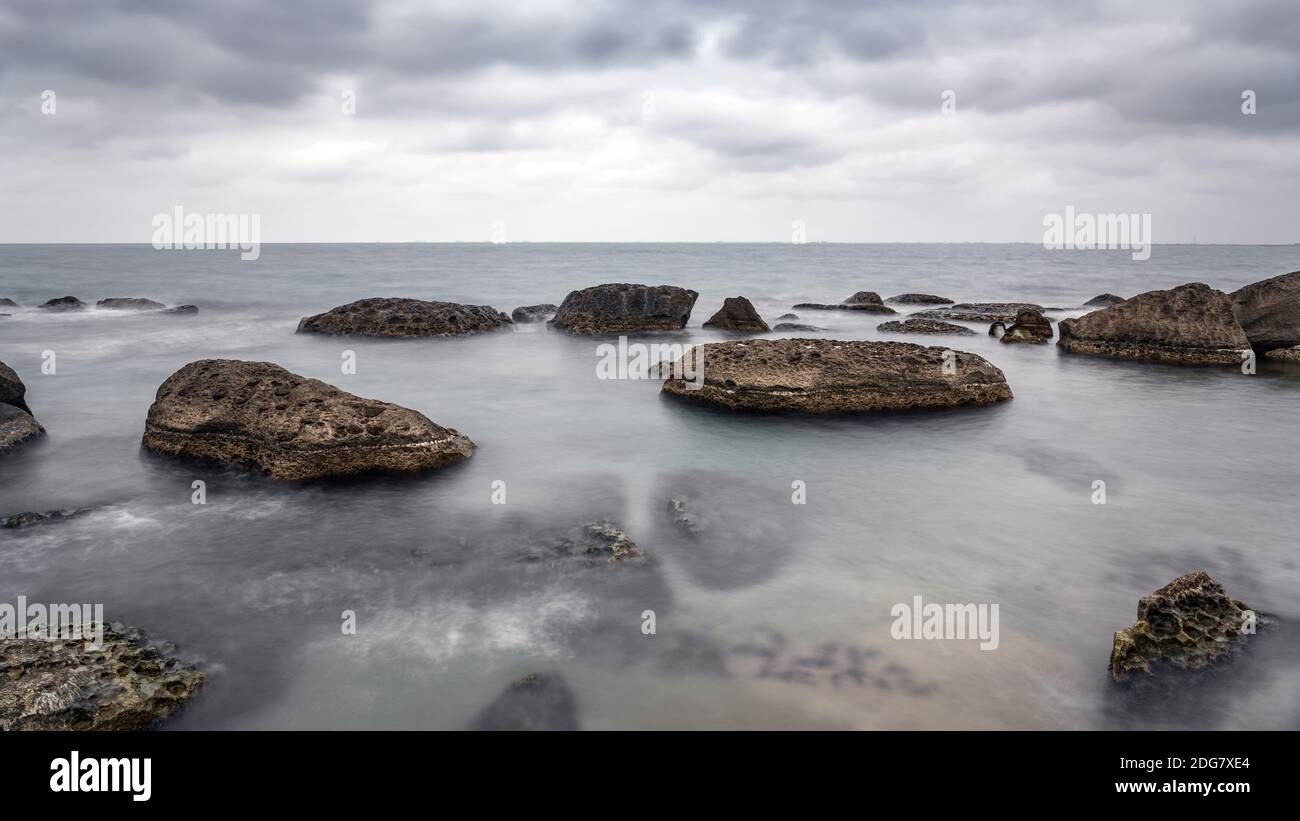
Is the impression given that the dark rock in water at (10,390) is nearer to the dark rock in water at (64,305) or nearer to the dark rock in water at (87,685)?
the dark rock in water at (87,685)

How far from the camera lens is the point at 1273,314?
18.9 meters

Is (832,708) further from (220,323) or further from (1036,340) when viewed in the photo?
(220,323)

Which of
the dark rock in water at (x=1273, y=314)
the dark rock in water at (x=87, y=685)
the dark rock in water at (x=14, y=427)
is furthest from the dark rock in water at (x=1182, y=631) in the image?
the dark rock in water at (x=1273, y=314)

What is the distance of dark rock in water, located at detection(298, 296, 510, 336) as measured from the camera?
22422mm

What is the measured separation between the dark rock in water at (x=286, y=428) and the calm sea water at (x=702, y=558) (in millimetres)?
379

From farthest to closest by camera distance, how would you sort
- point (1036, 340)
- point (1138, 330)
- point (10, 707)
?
point (1036, 340)
point (1138, 330)
point (10, 707)

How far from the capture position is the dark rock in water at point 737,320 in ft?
79.6

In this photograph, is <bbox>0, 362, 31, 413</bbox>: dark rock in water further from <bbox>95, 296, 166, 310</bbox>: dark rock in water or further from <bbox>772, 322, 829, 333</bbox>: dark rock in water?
<bbox>95, 296, 166, 310</bbox>: dark rock in water

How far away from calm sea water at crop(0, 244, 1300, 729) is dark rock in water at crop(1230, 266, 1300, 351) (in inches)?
205

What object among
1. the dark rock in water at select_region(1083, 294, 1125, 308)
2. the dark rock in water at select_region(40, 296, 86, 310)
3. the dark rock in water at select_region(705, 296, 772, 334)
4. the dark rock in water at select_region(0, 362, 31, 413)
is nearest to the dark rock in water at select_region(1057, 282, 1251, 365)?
the dark rock in water at select_region(705, 296, 772, 334)

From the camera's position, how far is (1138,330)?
19.0 m

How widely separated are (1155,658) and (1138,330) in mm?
16326
